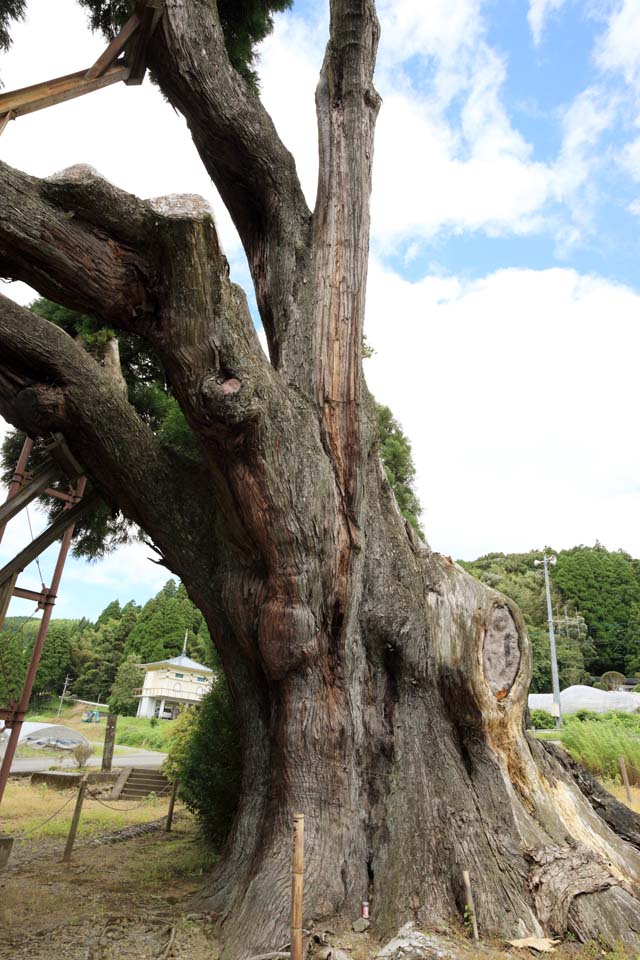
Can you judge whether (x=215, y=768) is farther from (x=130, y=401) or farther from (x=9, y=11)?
(x=9, y=11)

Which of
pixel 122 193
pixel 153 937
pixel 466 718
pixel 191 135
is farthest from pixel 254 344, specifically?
pixel 153 937

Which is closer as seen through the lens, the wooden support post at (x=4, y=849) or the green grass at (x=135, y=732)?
the wooden support post at (x=4, y=849)

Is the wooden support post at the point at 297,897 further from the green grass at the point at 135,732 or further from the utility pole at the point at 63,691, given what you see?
the utility pole at the point at 63,691

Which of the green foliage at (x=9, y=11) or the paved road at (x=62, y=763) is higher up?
the green foliage at (x=9, y=11)

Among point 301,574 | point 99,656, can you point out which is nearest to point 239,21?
point 301,574

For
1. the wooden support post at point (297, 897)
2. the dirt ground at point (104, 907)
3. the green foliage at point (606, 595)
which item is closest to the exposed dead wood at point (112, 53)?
the wooden support post at point (297, 897)

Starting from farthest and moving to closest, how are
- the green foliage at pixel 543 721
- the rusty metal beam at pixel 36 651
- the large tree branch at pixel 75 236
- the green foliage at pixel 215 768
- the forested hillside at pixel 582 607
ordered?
1. the forested hillside at pixel 582 607
2. the green foliage at pixel 543 721
3. the green foliage at pixel 215 768
4. the rusty metal beam at pixel 36 651
5. the large tree branch at pixel 75 236

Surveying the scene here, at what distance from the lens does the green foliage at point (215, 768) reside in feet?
20.0

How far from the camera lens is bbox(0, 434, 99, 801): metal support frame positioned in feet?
16.3

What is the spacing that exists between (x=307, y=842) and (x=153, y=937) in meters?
0.93

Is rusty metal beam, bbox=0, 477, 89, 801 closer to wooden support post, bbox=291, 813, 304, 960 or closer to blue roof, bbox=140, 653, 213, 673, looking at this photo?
wooden support post, bbox=291, 813, 304, 960

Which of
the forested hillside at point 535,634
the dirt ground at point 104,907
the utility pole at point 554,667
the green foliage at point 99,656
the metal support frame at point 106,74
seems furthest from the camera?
the green foliage at point 99,656

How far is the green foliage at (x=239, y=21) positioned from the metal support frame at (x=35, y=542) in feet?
14.6

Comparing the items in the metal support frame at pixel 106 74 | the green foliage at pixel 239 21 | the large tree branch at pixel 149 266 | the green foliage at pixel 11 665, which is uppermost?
the green foliage at pixel 239 21
